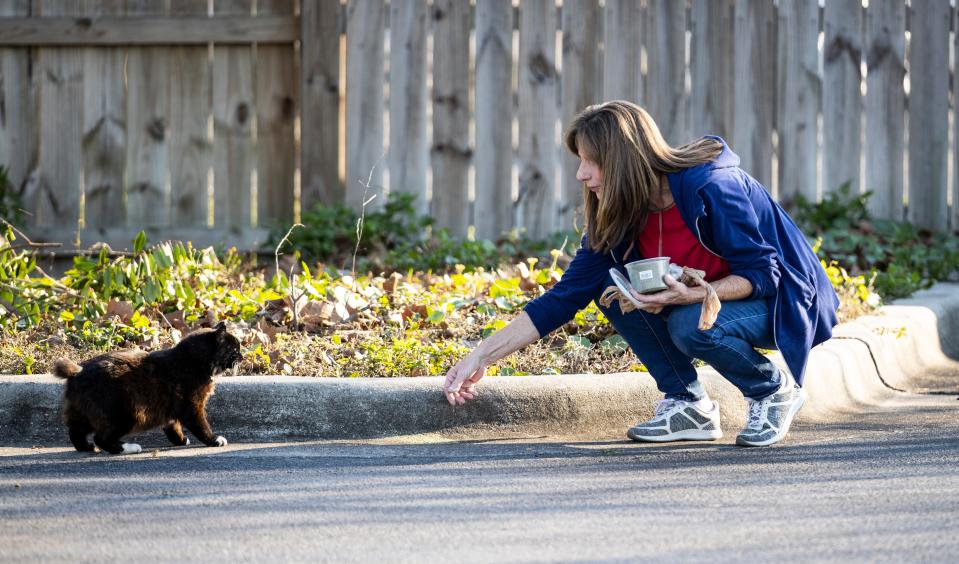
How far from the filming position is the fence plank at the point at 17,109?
27.8ft

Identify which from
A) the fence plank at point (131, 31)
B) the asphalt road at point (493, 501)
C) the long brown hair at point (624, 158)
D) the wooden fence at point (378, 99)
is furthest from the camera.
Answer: the wooden fence at point (378, 99)

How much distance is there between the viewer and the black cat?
4.33 meters

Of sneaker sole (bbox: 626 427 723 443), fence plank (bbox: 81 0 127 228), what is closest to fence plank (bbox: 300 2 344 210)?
fence plank (bbox: 81 0 127 228)

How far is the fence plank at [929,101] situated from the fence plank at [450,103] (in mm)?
3269

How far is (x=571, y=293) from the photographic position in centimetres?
462

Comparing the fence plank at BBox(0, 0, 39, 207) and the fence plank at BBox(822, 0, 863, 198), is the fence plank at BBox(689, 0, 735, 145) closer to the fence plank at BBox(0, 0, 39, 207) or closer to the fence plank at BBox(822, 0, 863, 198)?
the fence plank at BBox(822, 0, 863, 198)

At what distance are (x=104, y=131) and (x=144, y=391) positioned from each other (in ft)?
15.2

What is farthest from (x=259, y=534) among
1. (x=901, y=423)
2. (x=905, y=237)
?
(x=905, y=237)

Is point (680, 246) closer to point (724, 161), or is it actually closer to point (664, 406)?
point (724, 161)

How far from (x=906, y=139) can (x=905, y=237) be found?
81 centimetres

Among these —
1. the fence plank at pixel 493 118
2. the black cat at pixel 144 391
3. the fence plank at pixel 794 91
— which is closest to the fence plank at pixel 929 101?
the fence plank at pixel 794 91

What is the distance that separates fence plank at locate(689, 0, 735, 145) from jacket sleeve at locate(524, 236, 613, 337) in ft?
14.0

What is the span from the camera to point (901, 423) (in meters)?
4.98

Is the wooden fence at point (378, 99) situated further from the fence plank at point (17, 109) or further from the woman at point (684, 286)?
the woman at point (684, 286)
